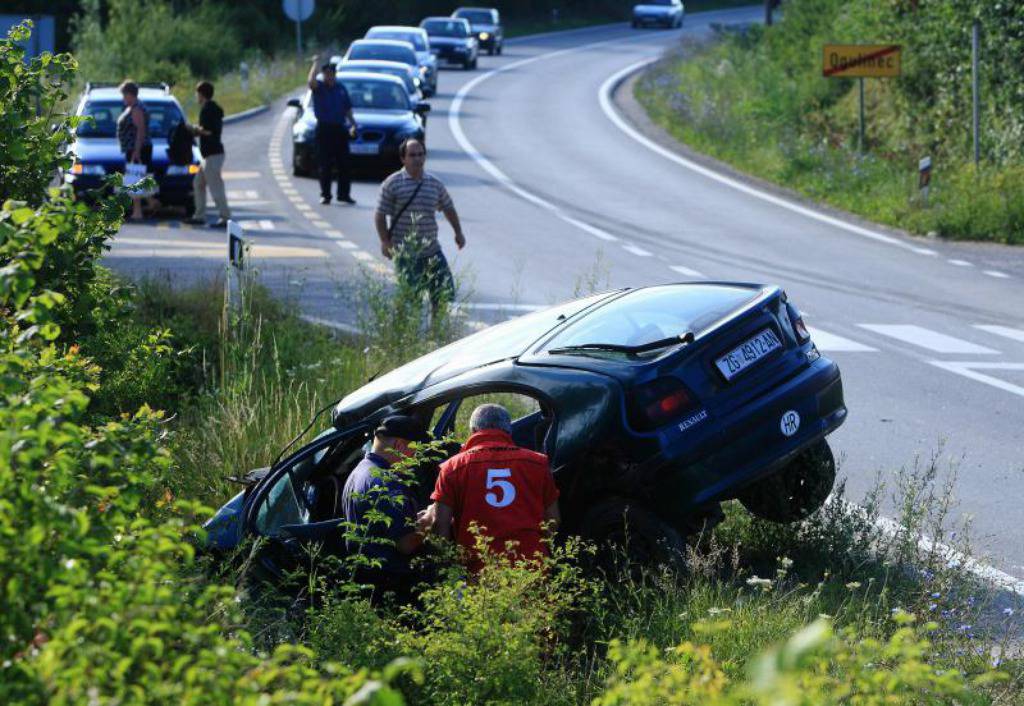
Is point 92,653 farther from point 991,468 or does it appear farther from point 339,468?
point 991,468

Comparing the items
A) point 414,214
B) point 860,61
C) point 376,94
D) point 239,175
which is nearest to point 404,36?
point 376,94

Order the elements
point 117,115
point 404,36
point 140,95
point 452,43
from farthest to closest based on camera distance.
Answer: point 452,43, point 404,36, point 140,95, point 117,115

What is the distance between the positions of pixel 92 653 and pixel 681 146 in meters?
30.4

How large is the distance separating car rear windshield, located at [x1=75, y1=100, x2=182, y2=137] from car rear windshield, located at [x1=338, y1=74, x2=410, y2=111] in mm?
4573

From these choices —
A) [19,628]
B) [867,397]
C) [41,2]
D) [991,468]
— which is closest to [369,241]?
[867,397]

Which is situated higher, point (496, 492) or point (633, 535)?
point (496, 492)

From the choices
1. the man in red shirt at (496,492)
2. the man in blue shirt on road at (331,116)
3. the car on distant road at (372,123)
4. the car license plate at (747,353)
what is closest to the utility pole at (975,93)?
the man in blue shirt on road at (331,116)

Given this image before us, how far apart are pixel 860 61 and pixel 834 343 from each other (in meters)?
12.4

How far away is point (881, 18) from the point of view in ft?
106

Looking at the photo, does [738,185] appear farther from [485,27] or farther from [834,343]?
[485,27]

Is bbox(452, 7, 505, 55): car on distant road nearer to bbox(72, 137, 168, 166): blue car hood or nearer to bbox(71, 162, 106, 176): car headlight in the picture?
bbox(72, 137, 168, 166): blue car hood

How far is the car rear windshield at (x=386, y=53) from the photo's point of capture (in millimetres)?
42844

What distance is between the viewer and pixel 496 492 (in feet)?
23.4

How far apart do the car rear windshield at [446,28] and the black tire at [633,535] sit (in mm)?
51259
